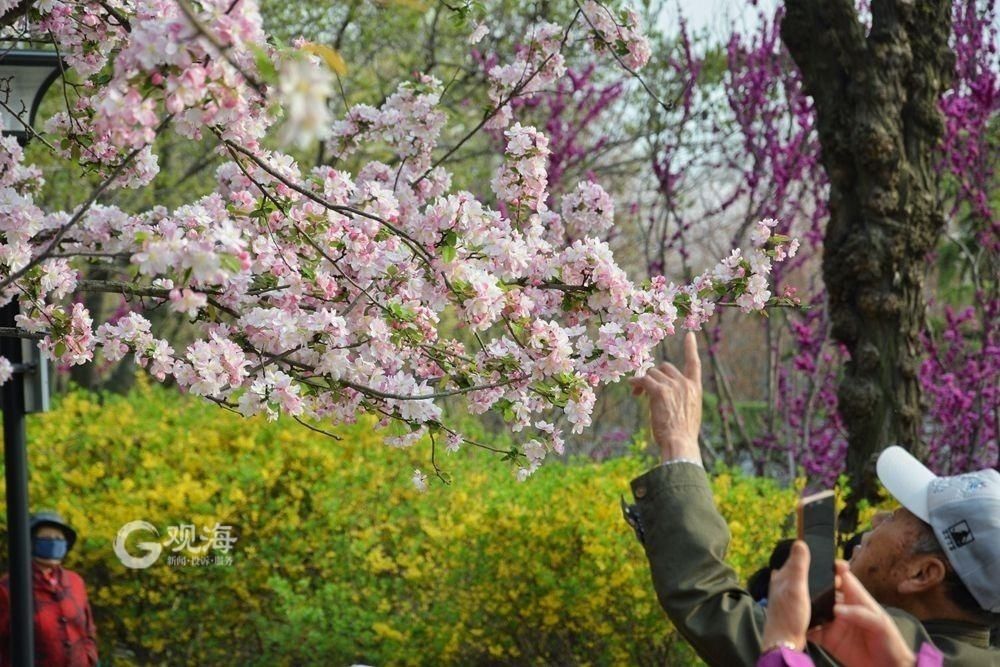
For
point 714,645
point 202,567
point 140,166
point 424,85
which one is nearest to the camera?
point 714,645

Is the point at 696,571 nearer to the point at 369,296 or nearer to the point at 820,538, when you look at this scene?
the point at 820,538

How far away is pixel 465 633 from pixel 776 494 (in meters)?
1.50

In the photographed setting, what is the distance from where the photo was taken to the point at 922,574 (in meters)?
2.04

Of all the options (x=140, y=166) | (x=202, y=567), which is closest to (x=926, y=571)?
(x=140, y=166)

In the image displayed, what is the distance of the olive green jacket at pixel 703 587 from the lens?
193cm

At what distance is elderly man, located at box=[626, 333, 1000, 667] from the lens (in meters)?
1.94

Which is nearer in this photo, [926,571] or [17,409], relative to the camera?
[926,571]

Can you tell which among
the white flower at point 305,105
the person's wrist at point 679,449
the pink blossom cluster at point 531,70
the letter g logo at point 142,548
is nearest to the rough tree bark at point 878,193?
the pink blossom cluster at point 531,70

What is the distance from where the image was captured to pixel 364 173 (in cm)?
413

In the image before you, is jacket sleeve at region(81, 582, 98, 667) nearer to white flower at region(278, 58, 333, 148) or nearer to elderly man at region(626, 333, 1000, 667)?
elderly man at region(626, 333, 1000, 667)

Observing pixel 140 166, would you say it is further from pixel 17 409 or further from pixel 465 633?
pixel 465 633

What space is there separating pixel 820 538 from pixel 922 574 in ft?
1.73

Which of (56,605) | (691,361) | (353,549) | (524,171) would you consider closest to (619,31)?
(524,171)

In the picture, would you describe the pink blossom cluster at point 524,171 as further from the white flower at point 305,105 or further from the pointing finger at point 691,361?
the white flower at point 305,105
